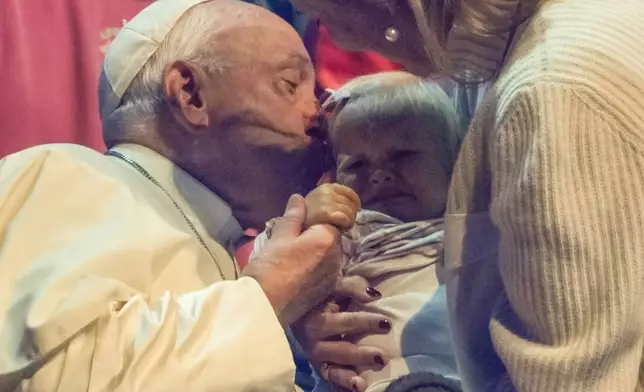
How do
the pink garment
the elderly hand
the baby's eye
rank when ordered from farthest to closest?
the pink garment
the baby's eye
the elderly hand

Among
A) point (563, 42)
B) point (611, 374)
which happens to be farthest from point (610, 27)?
point (611, 374)

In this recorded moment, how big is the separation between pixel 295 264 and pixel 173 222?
193 millimetres

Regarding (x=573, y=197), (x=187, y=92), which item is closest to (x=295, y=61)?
(x=187, y=92)

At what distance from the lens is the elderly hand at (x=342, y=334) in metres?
1.11

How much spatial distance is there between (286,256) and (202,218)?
0.24m

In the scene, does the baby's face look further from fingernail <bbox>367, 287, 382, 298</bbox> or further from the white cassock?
the white cassock

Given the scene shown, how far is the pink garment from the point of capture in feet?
5.13

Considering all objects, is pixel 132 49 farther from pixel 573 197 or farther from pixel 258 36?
pixel 573 197

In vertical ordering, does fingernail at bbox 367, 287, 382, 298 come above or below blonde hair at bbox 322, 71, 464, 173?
below

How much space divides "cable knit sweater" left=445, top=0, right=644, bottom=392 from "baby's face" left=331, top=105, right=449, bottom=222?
0.43 meters

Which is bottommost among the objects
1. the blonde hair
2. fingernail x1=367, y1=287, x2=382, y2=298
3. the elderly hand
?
the elderly hand

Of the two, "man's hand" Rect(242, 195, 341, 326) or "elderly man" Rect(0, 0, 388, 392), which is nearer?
"elderly man" Rect(0, 0, 388, 392)

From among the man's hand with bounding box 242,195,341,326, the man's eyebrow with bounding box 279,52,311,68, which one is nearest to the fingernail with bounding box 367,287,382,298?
the man's hand with bounding box 242,195,341,326

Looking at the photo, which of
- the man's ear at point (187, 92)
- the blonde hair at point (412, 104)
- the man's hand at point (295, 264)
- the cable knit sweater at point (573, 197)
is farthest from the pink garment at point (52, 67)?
the cable knit sweater at point (573, 197)
